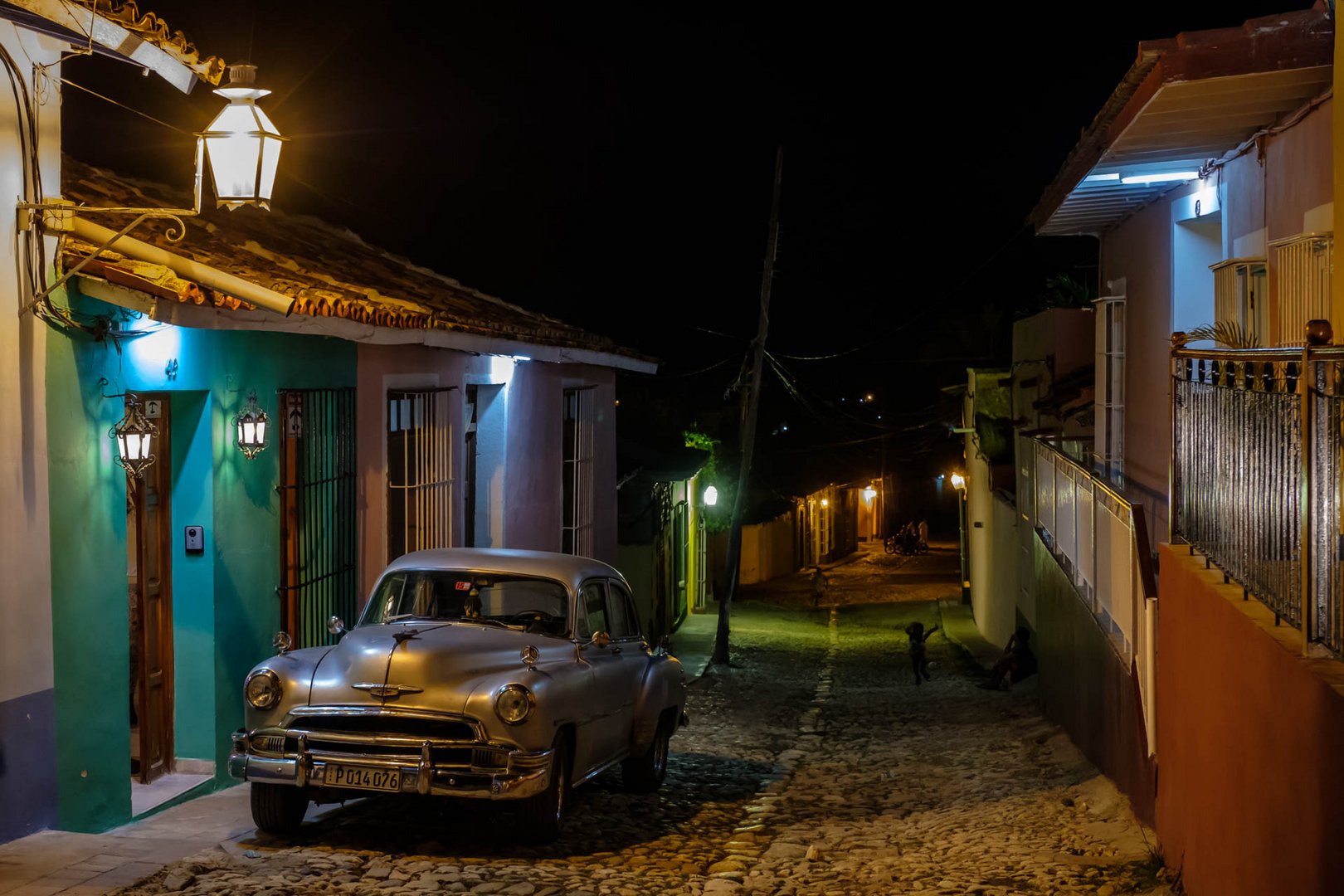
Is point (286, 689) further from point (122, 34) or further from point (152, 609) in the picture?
point (122, 34)

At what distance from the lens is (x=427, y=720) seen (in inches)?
292

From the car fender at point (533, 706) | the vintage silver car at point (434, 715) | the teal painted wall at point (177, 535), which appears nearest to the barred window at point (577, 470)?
the teal painted wall at point (177, 535)

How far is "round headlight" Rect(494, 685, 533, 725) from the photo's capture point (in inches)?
291

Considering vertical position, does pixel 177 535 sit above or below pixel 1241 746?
above

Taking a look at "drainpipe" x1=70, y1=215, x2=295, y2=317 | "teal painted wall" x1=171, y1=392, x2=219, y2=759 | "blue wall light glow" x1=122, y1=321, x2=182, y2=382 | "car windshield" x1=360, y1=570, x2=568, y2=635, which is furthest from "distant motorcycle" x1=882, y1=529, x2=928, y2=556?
"drainpipe" x1=70, y1=215, x2=295, y2=317

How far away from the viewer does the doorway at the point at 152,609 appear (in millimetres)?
9070

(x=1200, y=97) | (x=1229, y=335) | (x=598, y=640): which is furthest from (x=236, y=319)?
(x=1229, y=335)

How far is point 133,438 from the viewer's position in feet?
25.4

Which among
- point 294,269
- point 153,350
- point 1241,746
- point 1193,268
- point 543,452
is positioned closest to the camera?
point 1241,746

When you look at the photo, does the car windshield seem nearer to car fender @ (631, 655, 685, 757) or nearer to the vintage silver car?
the vintage silver car

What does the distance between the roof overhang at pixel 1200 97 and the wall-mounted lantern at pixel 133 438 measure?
250 inches

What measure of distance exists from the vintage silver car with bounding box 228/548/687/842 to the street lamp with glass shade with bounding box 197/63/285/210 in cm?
260

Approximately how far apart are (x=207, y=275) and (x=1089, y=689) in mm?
7135

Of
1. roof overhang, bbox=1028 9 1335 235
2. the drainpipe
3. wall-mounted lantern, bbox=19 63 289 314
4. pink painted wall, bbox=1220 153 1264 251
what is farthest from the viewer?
pink painted wall, bbox=1220 153 1264 251
